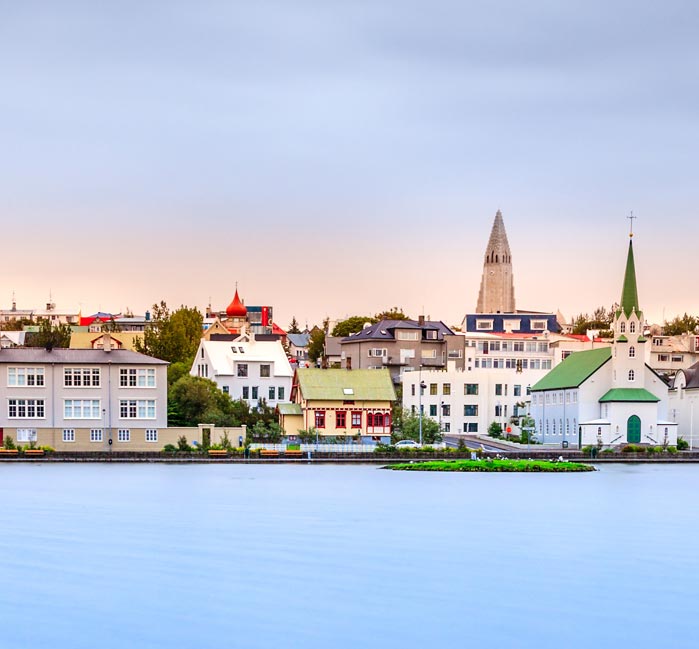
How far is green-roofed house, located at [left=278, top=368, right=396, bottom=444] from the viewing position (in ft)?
385

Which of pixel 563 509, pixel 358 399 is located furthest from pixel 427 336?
pixel 563 509

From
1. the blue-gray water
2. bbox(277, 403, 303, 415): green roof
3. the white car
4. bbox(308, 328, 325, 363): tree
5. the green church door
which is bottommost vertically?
the blue-gray water

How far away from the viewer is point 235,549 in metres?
47.7

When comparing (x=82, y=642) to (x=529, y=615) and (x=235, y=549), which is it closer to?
(x=529, y=615)

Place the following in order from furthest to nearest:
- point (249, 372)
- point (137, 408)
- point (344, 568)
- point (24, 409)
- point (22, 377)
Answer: point (249, 372)
point (137, 408)
point (22, 377)
point (24, 409)
point (344, 568)

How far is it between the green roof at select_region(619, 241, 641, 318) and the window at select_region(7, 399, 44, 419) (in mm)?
50072

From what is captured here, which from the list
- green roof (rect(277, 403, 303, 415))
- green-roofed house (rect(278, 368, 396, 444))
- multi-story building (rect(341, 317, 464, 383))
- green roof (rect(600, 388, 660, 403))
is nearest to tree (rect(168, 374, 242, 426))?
green roof (rect(277, 403, 303, 415))

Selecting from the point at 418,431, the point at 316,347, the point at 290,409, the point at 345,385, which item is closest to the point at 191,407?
the point at 290,409

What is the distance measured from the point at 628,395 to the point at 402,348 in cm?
3389

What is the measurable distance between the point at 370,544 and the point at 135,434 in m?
48.4

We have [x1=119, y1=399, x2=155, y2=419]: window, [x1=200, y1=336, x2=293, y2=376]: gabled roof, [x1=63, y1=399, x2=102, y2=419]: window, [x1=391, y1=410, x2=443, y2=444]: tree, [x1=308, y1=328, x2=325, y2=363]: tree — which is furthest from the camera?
[x1=308, y1=328, x2=325, y2=363]: tree

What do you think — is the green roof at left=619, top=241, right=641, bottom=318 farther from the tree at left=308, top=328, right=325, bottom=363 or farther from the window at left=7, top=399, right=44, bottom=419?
the tree at left=308, top=328, right=325, bottom=363

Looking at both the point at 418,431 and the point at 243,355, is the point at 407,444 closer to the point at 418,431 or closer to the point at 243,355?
the point at 418,431

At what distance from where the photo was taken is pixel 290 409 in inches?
4673
